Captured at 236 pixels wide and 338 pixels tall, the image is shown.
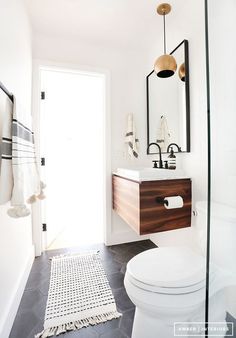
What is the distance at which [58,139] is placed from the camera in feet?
10.8

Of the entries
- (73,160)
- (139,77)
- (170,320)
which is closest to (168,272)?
(170,320)

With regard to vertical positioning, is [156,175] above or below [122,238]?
above

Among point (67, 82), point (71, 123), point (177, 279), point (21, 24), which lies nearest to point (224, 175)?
point (177, 279)

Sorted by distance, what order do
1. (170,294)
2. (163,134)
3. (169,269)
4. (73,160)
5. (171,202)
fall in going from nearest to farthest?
(170,294) → (169,269) → (171,202) → (163,134) → (73,160)

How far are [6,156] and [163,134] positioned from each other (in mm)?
1511

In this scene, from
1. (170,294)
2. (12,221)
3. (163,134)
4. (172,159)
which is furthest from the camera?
(163,134)

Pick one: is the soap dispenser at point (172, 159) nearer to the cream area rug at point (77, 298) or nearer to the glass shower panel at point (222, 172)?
the glass shower panel at point (222, 172)

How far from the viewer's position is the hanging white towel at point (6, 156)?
938 millimetres

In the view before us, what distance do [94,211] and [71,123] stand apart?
5.80 feet

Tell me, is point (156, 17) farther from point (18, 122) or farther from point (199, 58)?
point (18, 122)

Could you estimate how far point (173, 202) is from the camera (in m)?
1.44

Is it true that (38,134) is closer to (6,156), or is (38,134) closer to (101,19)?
(6,156)

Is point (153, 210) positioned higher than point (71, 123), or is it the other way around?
point (71, 123)

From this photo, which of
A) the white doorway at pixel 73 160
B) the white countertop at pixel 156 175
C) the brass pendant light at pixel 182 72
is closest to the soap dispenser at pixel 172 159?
the white countertop at pixel 156 175
